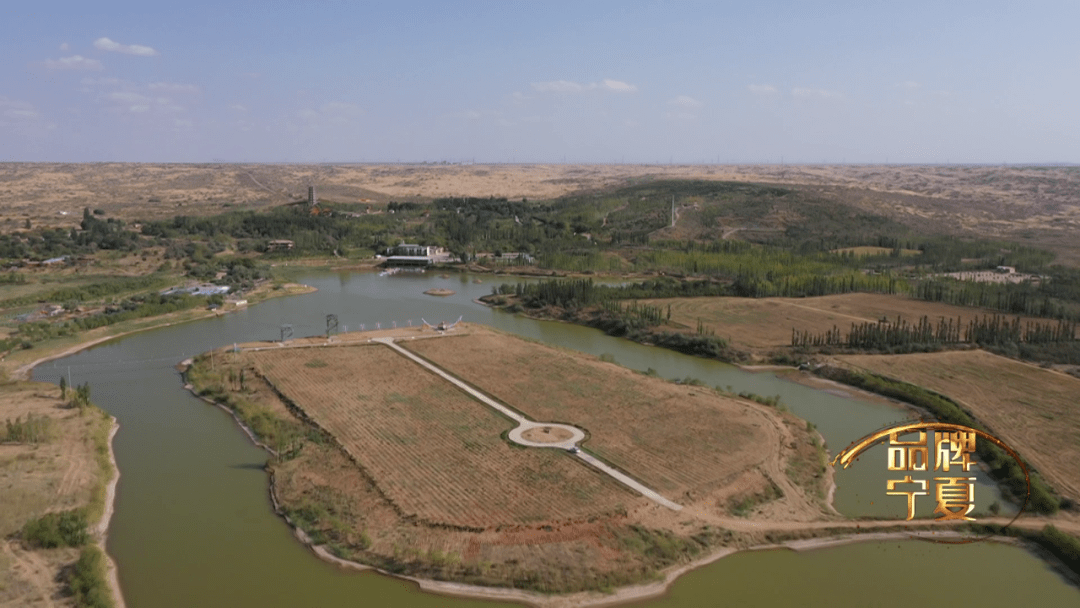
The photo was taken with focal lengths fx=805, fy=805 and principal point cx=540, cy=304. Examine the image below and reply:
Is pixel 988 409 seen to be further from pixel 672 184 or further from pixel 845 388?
pixel 672 184

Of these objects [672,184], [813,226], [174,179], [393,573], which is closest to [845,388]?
[393,573]

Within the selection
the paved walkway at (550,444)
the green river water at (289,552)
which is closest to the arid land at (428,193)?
the green river water at (289,552)

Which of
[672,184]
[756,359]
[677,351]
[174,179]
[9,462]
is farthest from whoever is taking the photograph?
[174,179]

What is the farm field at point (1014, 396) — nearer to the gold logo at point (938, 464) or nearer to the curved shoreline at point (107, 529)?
the gold logo at point (938, 464)

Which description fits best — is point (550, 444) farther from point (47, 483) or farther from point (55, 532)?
point (47, 483)

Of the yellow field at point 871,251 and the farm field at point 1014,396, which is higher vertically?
the yellow field at point 871,251

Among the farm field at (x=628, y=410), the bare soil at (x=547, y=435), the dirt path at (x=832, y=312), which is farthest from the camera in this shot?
the dirt path at (x=832, y=312)
